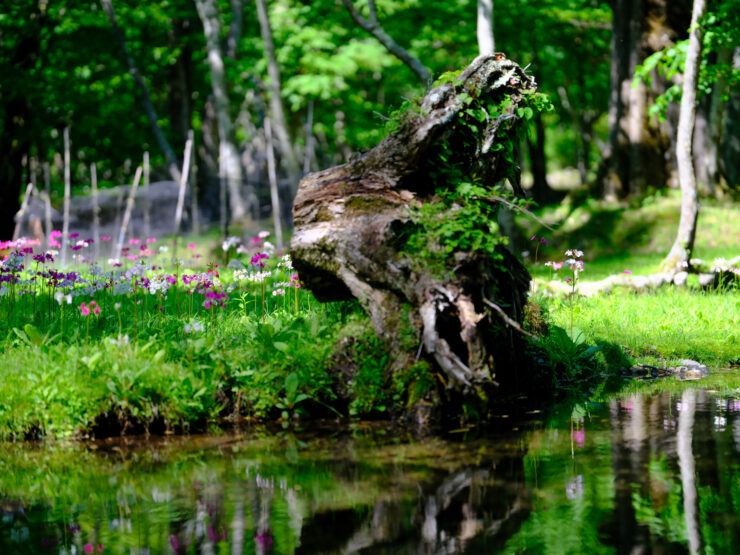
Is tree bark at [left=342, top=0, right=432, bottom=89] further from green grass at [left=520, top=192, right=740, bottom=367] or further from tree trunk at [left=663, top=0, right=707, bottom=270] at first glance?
tree trunk at [left=663, top=0, right=707, bottom=270]

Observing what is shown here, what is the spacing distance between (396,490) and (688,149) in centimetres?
906

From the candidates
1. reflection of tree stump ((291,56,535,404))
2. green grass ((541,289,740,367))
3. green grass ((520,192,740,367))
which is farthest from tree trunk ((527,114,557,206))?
reflection of tree stump ((291,56,535,404))

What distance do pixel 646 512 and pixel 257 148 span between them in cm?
3191

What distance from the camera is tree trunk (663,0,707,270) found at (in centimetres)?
1184

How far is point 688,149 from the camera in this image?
470 inches

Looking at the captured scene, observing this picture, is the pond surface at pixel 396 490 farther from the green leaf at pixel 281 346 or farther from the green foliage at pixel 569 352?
the green foliage at pixel 569 352

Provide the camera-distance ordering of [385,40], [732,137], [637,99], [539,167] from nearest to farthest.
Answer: [385,40], [637,99], [732,137], [539,167]

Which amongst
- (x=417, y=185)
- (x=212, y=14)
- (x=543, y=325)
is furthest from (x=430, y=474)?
(x=212, y=14)

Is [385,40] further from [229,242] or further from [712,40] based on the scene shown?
[229,242]

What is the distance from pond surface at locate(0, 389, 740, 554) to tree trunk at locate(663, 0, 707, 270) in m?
6.11

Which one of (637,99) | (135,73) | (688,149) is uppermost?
(135,73)

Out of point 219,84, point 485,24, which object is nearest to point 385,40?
point 485,24

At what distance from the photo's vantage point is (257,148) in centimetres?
3472

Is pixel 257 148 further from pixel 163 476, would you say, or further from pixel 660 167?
pixel 163 476
